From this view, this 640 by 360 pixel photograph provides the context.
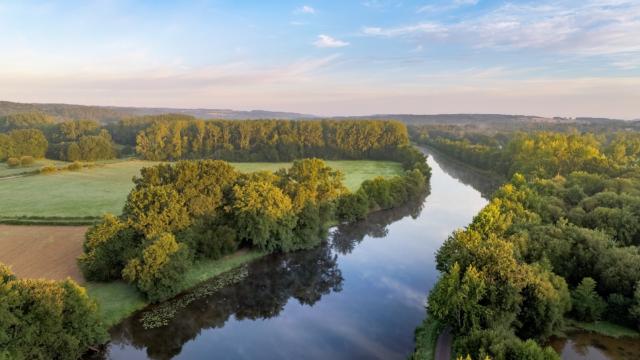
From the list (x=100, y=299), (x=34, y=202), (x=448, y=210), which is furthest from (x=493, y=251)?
(x=34, y=202)

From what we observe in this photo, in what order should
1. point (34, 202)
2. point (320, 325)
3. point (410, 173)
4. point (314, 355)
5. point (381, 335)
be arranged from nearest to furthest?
point (314, 355)
point (381, 335)
point (320, 325)
point (34, 202)
point (410, 173)

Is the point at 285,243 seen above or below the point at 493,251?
below

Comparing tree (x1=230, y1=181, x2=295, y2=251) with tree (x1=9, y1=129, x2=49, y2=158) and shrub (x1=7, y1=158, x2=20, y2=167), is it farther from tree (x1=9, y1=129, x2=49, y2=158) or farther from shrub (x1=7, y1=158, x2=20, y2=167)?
tree (x1=9, y1=129, x2=49, y2=158)

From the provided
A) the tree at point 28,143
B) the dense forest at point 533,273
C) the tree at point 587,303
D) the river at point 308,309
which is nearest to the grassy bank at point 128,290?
the river at point 308,309

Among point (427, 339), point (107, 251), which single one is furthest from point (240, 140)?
point (427, 339)

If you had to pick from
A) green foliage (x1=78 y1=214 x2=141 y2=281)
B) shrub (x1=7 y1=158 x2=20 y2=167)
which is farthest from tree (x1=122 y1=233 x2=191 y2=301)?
shrub (x1=7 y1=158 x2=20 y2=167)

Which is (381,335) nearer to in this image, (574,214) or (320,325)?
(320,325)

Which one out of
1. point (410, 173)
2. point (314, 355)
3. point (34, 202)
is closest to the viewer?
point (314, 355)
